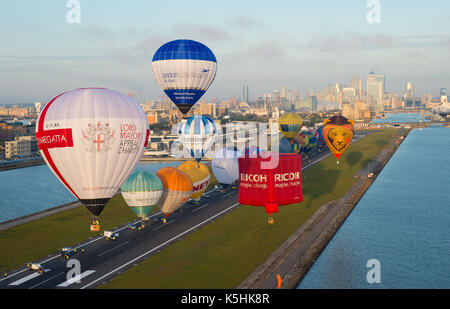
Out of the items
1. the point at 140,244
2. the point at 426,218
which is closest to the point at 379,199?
the point at 426,218

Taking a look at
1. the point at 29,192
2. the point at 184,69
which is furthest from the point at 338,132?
the point at 29,192

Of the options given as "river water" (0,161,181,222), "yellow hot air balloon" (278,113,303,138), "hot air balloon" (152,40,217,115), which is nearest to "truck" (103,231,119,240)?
"hot air balloon" (152,40,217,115)

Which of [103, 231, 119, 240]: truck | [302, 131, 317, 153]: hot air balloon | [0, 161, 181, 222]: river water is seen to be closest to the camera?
[103, 231, 119, 240]: truck

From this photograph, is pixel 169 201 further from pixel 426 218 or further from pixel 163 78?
pixel 426 218

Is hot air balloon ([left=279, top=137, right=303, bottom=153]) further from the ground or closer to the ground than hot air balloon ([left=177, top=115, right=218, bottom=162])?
closer to the ground

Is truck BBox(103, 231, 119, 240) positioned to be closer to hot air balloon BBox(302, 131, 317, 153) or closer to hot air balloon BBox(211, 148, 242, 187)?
hot air balloon BBox(211, 148, 242, 187)

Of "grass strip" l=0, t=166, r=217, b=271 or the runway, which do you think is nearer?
the runway

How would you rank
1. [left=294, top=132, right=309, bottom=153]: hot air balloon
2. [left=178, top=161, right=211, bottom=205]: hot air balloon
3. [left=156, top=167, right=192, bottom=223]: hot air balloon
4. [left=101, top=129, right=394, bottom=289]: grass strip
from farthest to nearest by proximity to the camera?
[left=294, top=132, right=309, bottom=153]: hot air balloon
[left=178, top=161, right=211, bottom=205]: hot air balloon
[left=156, top=167, right=192, bottom=223]: hot air balloon
[left=101, top=129, right=394, bottom=289]: grass strip

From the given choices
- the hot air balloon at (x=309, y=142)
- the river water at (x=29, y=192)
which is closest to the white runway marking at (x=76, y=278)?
the river water at (x=29, y=192)

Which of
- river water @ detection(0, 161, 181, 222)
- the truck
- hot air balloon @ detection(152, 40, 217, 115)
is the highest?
hot air balloon @ detection(152, 40, 217, 115)
